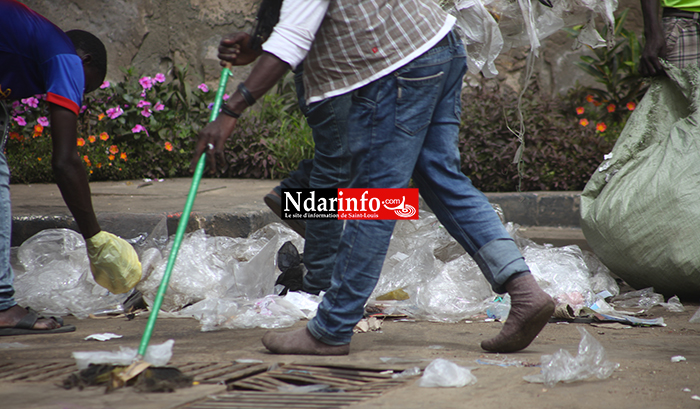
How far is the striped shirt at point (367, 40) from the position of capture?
6.24 feet

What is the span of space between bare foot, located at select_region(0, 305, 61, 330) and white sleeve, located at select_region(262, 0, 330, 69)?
140 centimetres

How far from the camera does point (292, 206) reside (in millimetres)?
2934

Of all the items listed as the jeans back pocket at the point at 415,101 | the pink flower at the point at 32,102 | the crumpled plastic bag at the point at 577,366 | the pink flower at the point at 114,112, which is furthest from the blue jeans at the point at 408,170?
the pink flower at the point at 32,102

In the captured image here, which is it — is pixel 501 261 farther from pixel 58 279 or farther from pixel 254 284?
pixel 58 279

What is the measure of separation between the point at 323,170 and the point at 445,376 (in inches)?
43.9

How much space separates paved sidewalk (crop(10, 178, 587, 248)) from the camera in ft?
11.8

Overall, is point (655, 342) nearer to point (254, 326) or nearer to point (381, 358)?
point (381, 358)

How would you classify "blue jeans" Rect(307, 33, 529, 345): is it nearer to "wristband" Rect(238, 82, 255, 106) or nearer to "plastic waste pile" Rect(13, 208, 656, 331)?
"wristband" Rect(238, 82, 255, 106)

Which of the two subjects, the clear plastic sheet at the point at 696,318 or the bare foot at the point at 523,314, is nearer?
the bare foot at the point at 523,314

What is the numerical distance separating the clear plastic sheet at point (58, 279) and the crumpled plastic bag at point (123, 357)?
1.14 metres

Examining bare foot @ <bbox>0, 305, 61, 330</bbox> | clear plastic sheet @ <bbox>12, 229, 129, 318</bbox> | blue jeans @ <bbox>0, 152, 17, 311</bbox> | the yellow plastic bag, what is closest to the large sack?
the yellow plastic bag

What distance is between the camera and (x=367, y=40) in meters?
1.90

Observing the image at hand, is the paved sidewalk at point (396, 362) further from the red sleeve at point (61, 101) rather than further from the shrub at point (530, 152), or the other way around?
the shrub at point (530, 152)

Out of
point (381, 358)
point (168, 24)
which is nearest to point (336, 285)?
point (381, 358)
